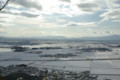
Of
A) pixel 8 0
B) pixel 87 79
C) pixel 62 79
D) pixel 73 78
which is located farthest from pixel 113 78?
pixel 8 0

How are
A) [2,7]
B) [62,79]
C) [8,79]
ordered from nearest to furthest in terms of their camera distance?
[2,7]
[8,79]
[62,79]

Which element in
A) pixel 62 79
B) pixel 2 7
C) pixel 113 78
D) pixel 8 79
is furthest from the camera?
pixel 113 78

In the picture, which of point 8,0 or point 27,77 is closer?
point 8,0

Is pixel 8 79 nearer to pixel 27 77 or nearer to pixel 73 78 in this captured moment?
pixel 27 77

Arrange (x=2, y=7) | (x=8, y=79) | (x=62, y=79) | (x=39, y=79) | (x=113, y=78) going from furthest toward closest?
(x=113, y=78)
(x=62, y=79)
(x=39, y=79)
(x=8, y=79)
(x=2, y=7)

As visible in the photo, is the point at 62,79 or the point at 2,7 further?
the point at 62,79

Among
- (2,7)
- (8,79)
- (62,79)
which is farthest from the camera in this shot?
(62,79)

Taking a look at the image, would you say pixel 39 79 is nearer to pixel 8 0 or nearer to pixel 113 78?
pixel 113 78

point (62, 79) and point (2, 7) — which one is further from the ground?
point (2, 7)

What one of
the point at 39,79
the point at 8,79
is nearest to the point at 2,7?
the point at 8,79
